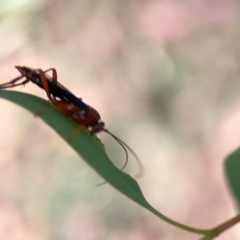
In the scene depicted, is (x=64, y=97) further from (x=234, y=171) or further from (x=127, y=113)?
(x=127, y=113)

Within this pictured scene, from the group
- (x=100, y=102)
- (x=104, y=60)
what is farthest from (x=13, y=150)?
(x=104, y=60)

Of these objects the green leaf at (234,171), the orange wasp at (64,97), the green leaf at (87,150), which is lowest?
the green leaf at (234,171)

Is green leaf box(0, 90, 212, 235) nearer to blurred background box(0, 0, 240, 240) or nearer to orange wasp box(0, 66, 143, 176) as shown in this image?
orange wasp box(0, 66, 143, 176)

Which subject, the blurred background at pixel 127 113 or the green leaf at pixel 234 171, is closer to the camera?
the green leaf at pixel 234 171

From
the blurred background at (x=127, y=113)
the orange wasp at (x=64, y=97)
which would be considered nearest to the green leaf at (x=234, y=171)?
the orange wasp at (x=64, y=97)

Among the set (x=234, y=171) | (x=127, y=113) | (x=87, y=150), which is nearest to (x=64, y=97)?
(x=87, y=150)

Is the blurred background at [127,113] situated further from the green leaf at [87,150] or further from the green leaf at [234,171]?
the green leaf at [87,150]
